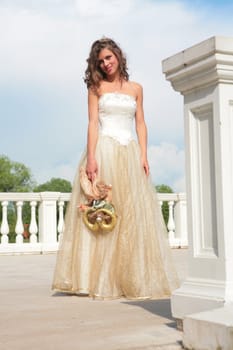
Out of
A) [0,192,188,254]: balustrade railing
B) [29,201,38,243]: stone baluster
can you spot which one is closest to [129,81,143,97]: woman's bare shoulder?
[0,192,188,254]: balustrade railing

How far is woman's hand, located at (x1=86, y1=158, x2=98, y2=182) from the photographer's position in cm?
455

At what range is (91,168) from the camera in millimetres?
4547

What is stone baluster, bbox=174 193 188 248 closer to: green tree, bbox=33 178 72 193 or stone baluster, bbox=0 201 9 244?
stone baluster, bbox=0 201 9 244

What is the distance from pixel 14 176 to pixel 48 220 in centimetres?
4255

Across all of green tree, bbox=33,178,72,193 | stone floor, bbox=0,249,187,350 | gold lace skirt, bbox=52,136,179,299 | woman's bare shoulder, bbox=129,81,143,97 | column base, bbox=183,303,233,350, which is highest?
green tree, bbox=33,178,72,193

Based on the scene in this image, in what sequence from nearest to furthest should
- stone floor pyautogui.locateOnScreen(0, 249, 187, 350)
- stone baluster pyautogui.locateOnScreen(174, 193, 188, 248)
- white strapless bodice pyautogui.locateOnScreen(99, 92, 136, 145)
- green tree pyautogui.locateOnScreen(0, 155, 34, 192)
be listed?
Answer: stone floor pyautogui.locateOnScreen(0, 249, 187, 350) → white strapless bodice pyautogui.locateOnScreen(99, 92, 136, 145) → stone baluster pyautogui.locateOnScreen(174, 193, 188, 248) → green tree pyautogui.locateOnScreen(0, 155, 34, 192)

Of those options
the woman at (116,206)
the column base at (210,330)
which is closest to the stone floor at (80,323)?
the column base at (210,330)

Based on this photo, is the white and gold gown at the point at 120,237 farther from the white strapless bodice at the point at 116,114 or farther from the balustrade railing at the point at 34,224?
the balustrade railing at the point at 34,224

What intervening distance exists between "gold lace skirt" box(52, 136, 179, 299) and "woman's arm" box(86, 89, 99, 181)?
62 mm

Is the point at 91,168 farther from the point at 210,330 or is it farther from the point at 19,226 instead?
the point at 19,226

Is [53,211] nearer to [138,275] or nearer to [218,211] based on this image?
[138,275]

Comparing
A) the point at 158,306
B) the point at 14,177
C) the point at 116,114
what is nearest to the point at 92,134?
the point at 116,114

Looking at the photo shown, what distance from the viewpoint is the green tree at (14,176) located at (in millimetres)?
51219

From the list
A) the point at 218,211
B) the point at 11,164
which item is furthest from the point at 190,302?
the point at 11,164
